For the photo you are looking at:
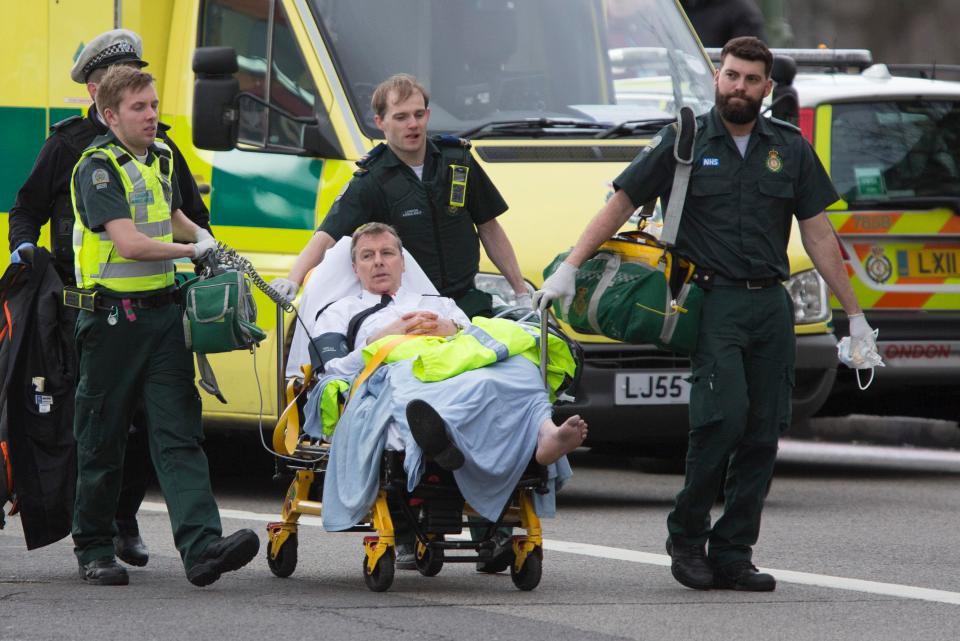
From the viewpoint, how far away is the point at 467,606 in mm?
7145

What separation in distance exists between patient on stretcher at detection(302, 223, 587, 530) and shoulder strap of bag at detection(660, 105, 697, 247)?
0.65 metres

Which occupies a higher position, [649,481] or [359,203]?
[359,203]

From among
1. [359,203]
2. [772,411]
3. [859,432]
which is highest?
[359,203]

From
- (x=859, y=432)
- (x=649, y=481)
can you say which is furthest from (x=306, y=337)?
(x=859, y=432)

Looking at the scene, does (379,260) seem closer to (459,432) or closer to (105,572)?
(459,432)

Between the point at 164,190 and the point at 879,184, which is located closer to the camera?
the point at 164,190

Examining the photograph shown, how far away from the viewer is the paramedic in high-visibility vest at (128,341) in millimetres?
7410

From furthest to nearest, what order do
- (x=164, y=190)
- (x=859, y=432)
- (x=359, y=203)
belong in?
(x=859, y=432)
(x=359, y=203)
(x=164, y=190)

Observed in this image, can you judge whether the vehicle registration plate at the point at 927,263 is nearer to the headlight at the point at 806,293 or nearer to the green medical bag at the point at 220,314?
the headlight at the point at 806,293

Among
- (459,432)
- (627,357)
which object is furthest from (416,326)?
(627,357)

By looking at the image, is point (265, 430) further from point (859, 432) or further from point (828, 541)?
point (859, 432)

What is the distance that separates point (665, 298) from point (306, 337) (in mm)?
1410

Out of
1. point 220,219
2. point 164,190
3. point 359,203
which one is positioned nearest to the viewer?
point 164,190

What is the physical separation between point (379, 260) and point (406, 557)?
3.71 ft
